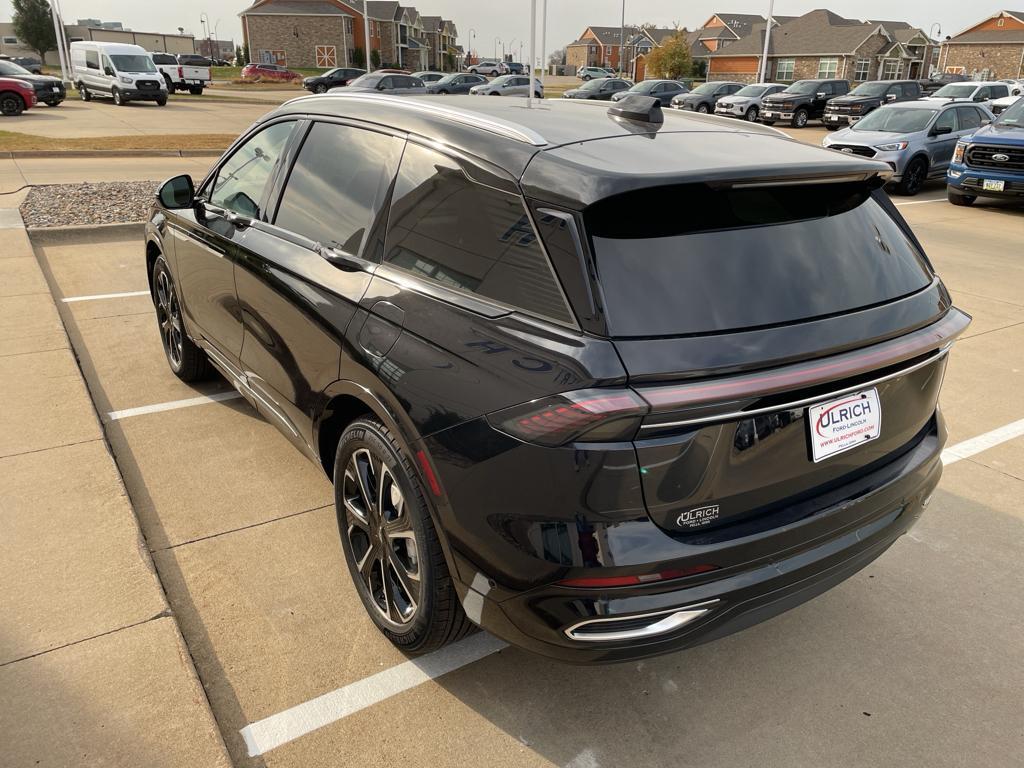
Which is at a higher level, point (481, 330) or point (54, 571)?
point (481, 330)

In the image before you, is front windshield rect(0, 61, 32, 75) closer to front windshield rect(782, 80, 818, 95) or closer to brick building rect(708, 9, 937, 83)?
front windshield rect(782, 80, 818, 95)

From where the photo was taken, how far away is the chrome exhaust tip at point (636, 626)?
2.04 metres

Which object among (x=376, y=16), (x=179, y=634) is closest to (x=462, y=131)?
(x=179, y=634)

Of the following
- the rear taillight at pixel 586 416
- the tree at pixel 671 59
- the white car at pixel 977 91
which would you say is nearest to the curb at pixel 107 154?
the rear taillight at pixel 586 416

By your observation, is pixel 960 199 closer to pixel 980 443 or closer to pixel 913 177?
pixel 913 177

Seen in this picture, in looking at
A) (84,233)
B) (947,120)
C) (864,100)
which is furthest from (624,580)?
(864,100)

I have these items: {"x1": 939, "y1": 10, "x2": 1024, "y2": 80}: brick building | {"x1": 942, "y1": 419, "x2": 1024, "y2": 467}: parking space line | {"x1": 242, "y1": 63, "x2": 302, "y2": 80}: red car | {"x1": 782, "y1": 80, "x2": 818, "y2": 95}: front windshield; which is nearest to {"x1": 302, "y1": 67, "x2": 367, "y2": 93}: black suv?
{"x1": 242, "y1": 63, "x2": 302, "y2": 80}: red car

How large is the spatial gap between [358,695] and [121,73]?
1325 inches

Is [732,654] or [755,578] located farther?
[732,654]

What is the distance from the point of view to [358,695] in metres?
2.59

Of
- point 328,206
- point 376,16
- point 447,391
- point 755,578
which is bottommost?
point 755,578

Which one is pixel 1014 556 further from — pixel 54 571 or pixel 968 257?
pixel 968 257

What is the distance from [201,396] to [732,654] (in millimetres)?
3567

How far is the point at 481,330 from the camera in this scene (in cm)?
221
